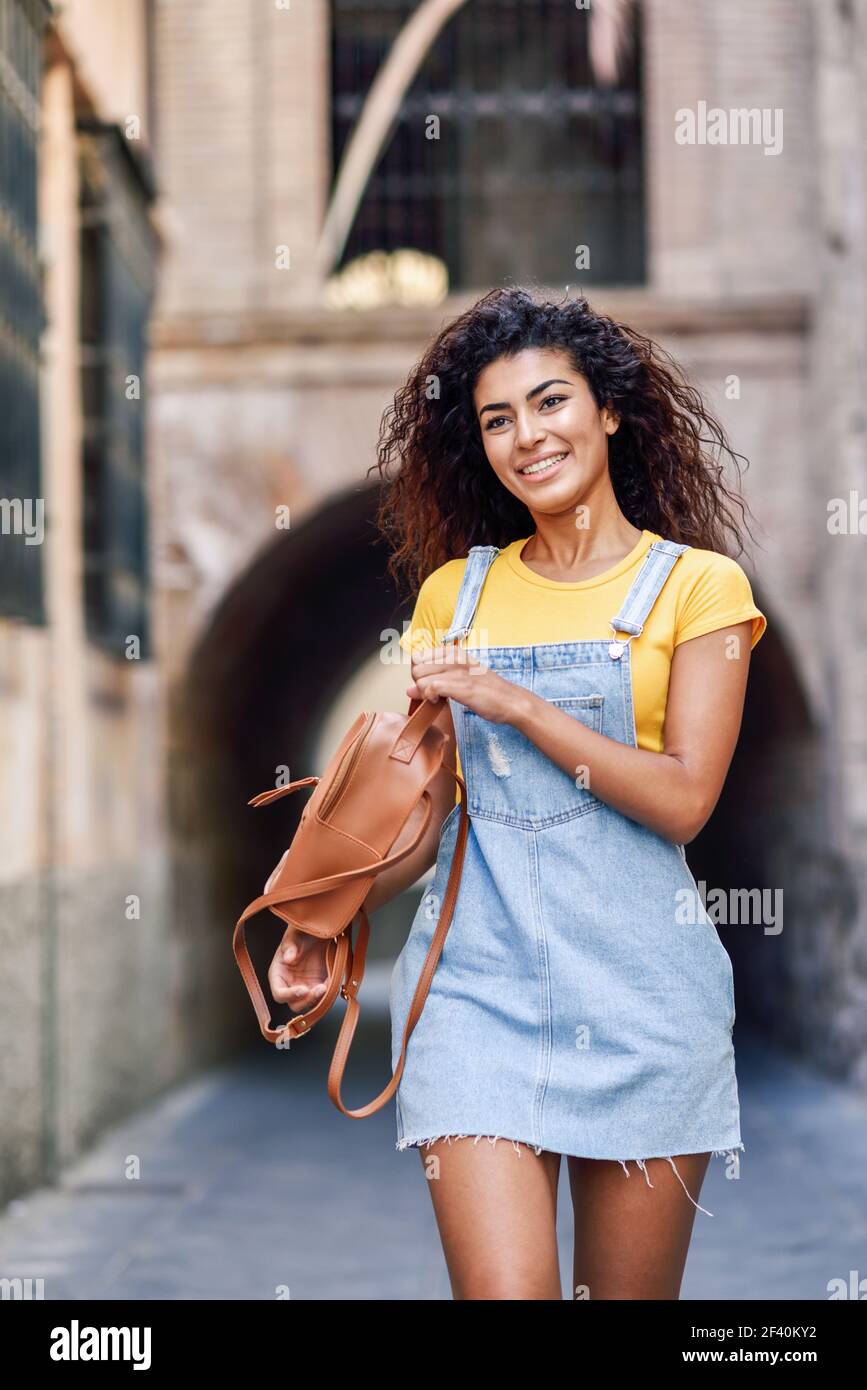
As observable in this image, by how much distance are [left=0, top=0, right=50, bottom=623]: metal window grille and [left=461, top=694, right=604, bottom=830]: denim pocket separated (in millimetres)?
3996

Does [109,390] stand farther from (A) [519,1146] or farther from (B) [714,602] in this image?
(A) [519,1146]

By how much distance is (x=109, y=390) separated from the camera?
8438 mm

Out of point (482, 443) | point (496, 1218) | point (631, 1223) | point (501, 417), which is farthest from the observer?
point (482, 443)

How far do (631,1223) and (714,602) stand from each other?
32.8 inches

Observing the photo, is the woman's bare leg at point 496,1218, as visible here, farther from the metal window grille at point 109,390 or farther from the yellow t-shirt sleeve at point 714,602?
the metal window grille at point 109,390

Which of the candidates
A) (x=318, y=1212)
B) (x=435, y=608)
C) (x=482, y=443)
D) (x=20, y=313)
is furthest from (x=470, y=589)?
(x=318, y=1212)

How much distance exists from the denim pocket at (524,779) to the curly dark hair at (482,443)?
402mm

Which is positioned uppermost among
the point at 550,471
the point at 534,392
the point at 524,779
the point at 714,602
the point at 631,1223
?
the point at 534,392

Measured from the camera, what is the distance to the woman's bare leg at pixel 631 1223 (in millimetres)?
2412

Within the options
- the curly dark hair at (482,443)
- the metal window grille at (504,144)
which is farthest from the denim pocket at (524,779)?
the metal window grille at (504,144)

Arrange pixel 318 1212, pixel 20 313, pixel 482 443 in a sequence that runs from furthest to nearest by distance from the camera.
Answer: pixel 318 1212 → pixel 20 313 → pixel 482 443

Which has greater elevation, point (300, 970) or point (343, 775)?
point (343, 775)
